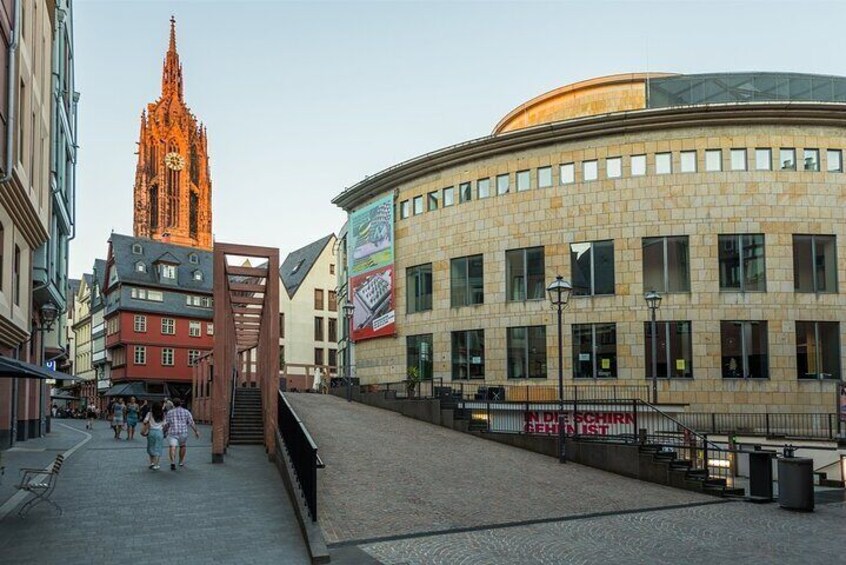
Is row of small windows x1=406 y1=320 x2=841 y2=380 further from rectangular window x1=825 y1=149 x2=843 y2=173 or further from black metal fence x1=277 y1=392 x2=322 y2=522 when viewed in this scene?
black metal fence x1=277 y1=392 x2=322 y2=522

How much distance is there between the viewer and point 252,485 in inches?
599

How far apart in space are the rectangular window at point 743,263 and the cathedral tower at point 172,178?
94118 mm

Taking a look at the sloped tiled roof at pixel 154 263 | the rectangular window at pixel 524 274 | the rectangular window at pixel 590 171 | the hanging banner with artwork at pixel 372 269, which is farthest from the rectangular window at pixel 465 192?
the sloped tiled roof at pixel 154 263

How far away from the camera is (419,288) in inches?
1521

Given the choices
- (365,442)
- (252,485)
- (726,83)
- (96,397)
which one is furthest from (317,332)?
(252,485)

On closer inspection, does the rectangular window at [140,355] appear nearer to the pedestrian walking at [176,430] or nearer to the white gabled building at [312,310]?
the white gabled building at [312,310]

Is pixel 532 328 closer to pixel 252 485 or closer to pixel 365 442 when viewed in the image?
pixel 365 442

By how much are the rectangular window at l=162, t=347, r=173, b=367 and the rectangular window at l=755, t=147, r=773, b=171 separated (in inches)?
2051

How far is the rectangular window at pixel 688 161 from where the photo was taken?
31.8 meters

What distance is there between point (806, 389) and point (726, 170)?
8.82 meters

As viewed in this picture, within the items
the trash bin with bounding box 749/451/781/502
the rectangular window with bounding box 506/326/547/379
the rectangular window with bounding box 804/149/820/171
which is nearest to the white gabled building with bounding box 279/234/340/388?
the rectangular window with bounding box 506/326/547/379

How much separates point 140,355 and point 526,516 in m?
60.0

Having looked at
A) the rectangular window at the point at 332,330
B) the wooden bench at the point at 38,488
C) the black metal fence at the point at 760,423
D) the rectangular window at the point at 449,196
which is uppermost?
the rectangular window at the point at 449,196

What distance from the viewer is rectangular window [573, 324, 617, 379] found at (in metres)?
32.0
